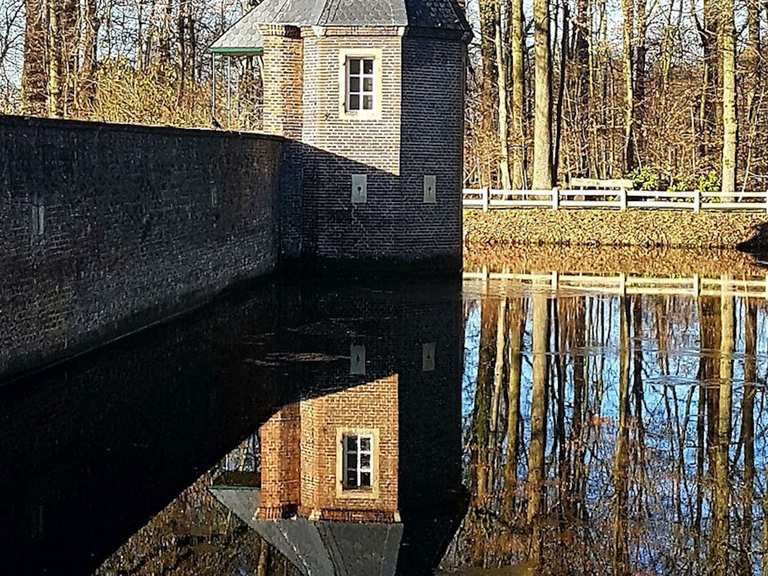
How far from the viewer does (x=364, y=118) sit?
23.8 m

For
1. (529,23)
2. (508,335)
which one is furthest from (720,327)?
(529,23)

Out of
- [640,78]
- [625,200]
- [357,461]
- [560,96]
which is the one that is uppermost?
[640,78]

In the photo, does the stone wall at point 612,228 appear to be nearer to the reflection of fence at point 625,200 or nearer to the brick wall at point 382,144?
the reflection of fence at point 625,200

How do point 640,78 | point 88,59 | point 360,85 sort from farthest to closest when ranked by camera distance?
point 640,78 → point 88,59 → point 360,85

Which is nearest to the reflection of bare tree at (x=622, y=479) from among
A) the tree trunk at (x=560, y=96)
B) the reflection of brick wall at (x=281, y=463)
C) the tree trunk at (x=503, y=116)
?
the reflection of brick wall at (x=281, y=463)

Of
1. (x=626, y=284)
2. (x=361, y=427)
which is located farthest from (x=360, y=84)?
(x=361, y=427)

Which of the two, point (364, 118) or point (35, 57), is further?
point (35, 57)

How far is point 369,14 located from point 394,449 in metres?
14.6

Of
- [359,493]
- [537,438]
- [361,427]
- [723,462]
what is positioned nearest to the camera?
[359,493]

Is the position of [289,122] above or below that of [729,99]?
Answer: below

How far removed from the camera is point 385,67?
23.6m

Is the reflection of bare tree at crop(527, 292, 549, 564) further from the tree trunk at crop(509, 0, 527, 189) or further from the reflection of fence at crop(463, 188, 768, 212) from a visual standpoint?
the tree trunk at crop(509, 0, 527, 189)

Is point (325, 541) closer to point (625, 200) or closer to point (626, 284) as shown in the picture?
point (626, 284)

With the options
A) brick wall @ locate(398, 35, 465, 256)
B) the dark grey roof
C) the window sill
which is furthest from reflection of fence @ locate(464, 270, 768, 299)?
the dark grey roof
